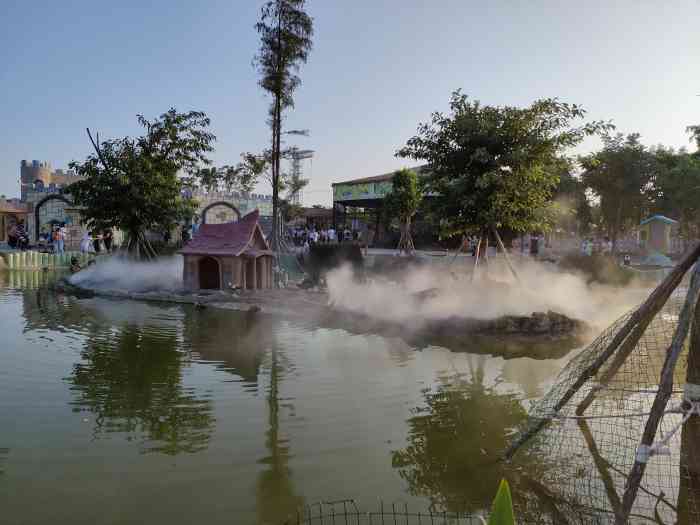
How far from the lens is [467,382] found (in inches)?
325

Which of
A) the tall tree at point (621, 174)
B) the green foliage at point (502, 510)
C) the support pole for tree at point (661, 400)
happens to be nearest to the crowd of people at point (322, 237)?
the tall tree at point (621, 174)

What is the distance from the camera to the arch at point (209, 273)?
18.1 metres

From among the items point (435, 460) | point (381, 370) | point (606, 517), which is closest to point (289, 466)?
point (435, 460)

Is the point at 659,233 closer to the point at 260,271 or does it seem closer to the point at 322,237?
the point at 322,237

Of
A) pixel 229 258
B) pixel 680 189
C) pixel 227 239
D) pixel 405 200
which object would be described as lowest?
pixel 229 258

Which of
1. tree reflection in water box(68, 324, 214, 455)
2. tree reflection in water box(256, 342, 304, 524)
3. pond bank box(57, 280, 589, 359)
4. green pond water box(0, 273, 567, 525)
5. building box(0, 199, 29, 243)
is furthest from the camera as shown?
building box(0, 199, 29, 243)

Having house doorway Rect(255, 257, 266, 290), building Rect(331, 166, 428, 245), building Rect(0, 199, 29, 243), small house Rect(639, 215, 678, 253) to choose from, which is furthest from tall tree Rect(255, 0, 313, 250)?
building Rect(0, 199, 29, 243)

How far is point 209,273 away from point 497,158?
10455mm

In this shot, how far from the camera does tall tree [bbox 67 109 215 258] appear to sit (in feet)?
69.9

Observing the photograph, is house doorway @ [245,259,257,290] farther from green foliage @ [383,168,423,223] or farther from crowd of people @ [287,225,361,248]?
crowd of people @ [287,225,361,248]

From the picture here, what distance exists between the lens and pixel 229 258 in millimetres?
17297

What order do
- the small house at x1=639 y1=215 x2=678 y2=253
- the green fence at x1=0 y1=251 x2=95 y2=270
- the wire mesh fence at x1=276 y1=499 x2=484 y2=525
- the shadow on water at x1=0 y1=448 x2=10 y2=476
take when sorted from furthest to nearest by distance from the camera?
1. the small house at x1=639 y1=215 x2=678 y2=253
2. the green fence at x1=0 y1=251 x2=95 y2=270
3. the shadow on water at x1=0 y1=448 x2=10 y2=476
4. the wire mesh fence at x1=276 y1=499 x2=484 y2=525

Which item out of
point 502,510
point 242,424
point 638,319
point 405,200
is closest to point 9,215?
point 405,200

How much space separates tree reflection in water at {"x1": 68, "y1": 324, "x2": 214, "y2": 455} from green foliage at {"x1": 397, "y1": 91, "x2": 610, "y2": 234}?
25.2 feet
